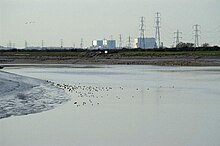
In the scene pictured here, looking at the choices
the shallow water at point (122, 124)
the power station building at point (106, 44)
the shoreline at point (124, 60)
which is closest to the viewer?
the shallow water at point (122, 124)

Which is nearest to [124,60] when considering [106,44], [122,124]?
[122,124]

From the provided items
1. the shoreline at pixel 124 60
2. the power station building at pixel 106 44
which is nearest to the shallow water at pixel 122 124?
the shoreline at pixel 124 60

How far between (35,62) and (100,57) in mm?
12700

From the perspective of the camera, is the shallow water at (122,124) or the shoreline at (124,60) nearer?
the shallow water at (122,124)

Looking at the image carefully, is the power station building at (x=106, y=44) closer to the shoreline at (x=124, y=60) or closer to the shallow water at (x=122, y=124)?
the shoreline at (x=124, y=60)

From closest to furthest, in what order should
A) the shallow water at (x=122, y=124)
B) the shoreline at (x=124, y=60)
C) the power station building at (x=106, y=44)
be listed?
the shallow water at (x=122, y=124) < the shoreline at (x=124, y=60) < the power station building at (x=106, y=44)

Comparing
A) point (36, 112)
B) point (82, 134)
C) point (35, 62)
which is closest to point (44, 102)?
point (36, 112)

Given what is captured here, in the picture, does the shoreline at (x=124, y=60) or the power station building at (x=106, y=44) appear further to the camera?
the power station building at (x=106, y=44)

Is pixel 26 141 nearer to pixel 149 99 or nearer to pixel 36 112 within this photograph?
pixel 36 112

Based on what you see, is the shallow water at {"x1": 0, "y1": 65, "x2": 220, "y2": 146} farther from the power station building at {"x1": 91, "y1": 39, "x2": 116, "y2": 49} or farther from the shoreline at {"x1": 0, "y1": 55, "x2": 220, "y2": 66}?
the power station building at {"x1": 91, "y1": 39, "x2": 116, "y2": 49}

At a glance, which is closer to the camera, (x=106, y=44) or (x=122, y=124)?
(x=122, y=124)

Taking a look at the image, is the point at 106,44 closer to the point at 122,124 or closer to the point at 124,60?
the point at 124,60

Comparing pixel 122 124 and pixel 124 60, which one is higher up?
pixel 124 60

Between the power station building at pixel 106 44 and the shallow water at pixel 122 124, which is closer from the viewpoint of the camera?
the shallow water at pixel 122 124
